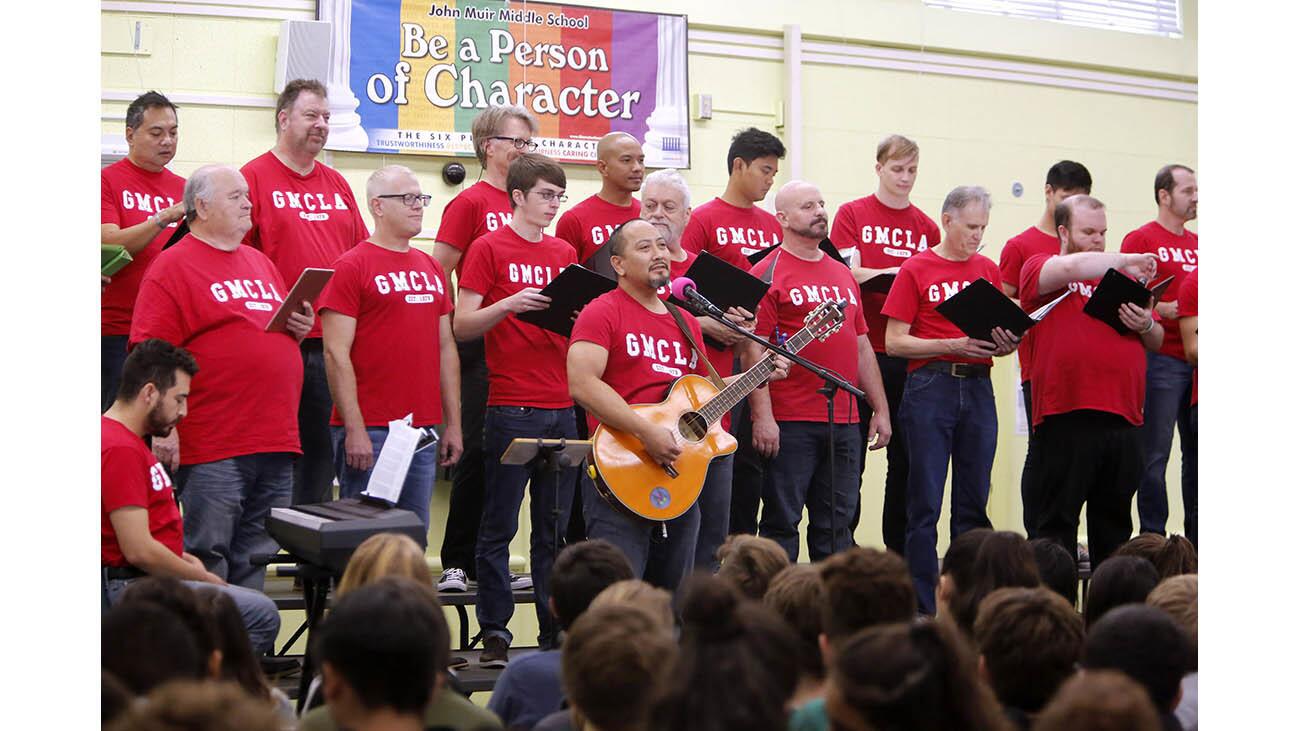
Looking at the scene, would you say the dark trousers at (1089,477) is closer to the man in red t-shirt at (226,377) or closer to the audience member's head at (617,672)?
the man in red t-shirt at (226,377)

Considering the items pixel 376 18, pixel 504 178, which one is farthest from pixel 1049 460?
pixel 376 18

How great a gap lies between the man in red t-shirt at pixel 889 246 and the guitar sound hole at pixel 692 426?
1567 millimetres

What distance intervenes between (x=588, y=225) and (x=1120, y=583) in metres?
2.74

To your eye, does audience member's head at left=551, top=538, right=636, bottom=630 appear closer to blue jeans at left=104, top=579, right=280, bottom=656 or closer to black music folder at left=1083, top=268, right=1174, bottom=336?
blue jeans at left=104, top=579, right=280, bottom=656

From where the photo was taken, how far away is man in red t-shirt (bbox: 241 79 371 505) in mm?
5270

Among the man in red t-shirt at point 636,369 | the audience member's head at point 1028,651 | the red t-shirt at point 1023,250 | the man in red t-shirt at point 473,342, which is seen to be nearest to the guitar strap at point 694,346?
the man in red t-shirt at point 636,369

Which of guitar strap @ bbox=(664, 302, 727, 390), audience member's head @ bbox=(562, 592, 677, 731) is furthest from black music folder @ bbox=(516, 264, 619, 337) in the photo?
audience member's head @ bbox=(562, 592, 677, 731)

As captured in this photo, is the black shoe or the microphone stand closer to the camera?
the black shoe

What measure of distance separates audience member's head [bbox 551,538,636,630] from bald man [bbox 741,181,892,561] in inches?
82.7

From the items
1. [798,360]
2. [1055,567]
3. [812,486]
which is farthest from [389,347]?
[1055,567]

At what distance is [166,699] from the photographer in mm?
1907

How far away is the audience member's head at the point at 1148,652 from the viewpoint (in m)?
2.72
